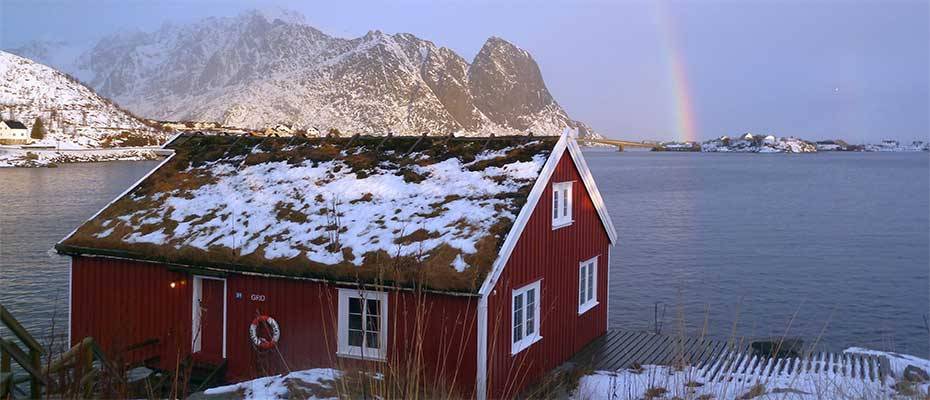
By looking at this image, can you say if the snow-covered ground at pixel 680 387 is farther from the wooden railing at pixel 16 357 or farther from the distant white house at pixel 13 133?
the distant white house at pixel 13 133

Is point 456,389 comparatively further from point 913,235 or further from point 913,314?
point 913,235

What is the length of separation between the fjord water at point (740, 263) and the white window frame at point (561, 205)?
3.78m

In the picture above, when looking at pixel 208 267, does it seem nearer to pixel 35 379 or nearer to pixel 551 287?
pixel 551 287

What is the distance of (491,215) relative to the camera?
43.5 ft

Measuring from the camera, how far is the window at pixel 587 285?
17180mm

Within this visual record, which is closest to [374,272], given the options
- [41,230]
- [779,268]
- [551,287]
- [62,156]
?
[551,287]

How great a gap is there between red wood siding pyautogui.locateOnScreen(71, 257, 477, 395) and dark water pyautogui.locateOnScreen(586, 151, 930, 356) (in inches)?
161

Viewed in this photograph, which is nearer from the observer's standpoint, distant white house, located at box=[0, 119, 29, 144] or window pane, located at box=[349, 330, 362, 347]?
window pane, located at box=[349, 330, 362, 347]

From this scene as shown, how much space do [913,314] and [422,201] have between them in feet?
73.1

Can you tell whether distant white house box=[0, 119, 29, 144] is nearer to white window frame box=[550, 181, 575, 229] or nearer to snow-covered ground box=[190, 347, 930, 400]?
white window frame box=[550, 181, 575, 229]

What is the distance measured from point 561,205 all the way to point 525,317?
286 centimetres

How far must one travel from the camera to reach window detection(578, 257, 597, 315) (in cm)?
1718

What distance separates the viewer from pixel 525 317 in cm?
1387

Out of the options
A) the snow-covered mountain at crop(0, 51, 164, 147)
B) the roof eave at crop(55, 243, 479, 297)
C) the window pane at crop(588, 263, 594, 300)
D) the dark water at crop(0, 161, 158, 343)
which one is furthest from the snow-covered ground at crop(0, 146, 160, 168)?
the window pane at crop(588, 263, 594, 300)
